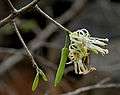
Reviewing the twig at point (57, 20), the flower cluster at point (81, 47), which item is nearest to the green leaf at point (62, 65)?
the flower cluster at point (81, 47)

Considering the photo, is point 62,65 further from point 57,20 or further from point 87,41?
point 57,20

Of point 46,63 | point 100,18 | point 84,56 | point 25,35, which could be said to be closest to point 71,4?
point 100,18

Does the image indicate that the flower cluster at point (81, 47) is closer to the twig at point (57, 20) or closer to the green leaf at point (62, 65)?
the green leaf at point (62, 65)

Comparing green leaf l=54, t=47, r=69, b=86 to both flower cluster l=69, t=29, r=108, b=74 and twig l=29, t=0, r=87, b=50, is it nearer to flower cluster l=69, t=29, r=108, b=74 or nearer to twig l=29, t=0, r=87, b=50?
flower cluster l=69, t=29, r=108, b=74

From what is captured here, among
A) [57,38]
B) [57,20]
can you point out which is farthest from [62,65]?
[57,38]

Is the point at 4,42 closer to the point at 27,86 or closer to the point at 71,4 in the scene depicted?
the point at 27,86

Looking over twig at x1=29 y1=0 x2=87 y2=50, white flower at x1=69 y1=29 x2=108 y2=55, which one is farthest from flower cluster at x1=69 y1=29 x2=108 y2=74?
twig at x1=29 y1=0 x2=87 y2=50

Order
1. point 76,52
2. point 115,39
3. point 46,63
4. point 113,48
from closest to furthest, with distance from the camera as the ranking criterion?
point 76,52
point 46,63
point 113,48
point 115,39
